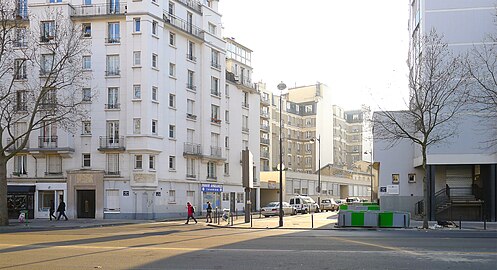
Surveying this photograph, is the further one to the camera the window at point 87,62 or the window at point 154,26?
the window at point 87,62

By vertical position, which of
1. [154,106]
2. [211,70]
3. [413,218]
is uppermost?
[211,70]

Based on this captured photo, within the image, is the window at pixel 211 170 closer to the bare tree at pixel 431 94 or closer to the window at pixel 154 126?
the window at pixel 154 126

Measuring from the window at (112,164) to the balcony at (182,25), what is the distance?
41.9ft

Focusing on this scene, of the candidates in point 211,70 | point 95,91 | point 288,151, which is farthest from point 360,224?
point 288,151

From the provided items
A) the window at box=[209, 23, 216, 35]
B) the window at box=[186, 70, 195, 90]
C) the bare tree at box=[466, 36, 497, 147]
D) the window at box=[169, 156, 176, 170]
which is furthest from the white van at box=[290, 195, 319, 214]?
the bare tree at box=[466, 36, 497, 147]

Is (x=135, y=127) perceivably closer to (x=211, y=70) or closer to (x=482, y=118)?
(x=211, y=70)

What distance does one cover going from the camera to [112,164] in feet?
165

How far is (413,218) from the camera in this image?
45.3 meters

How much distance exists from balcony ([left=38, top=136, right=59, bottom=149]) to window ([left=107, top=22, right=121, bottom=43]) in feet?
31.2

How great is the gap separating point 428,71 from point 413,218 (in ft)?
41.9

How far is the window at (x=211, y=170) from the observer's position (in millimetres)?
60794

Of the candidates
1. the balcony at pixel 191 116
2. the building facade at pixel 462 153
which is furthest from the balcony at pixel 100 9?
the building facade at pixel 462 153

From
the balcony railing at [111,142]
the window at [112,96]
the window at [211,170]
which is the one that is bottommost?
the window at [211,170]

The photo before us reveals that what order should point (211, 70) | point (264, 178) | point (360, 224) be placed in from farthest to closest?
point (264, 178) < point (211, 70) < point (360, 224)
